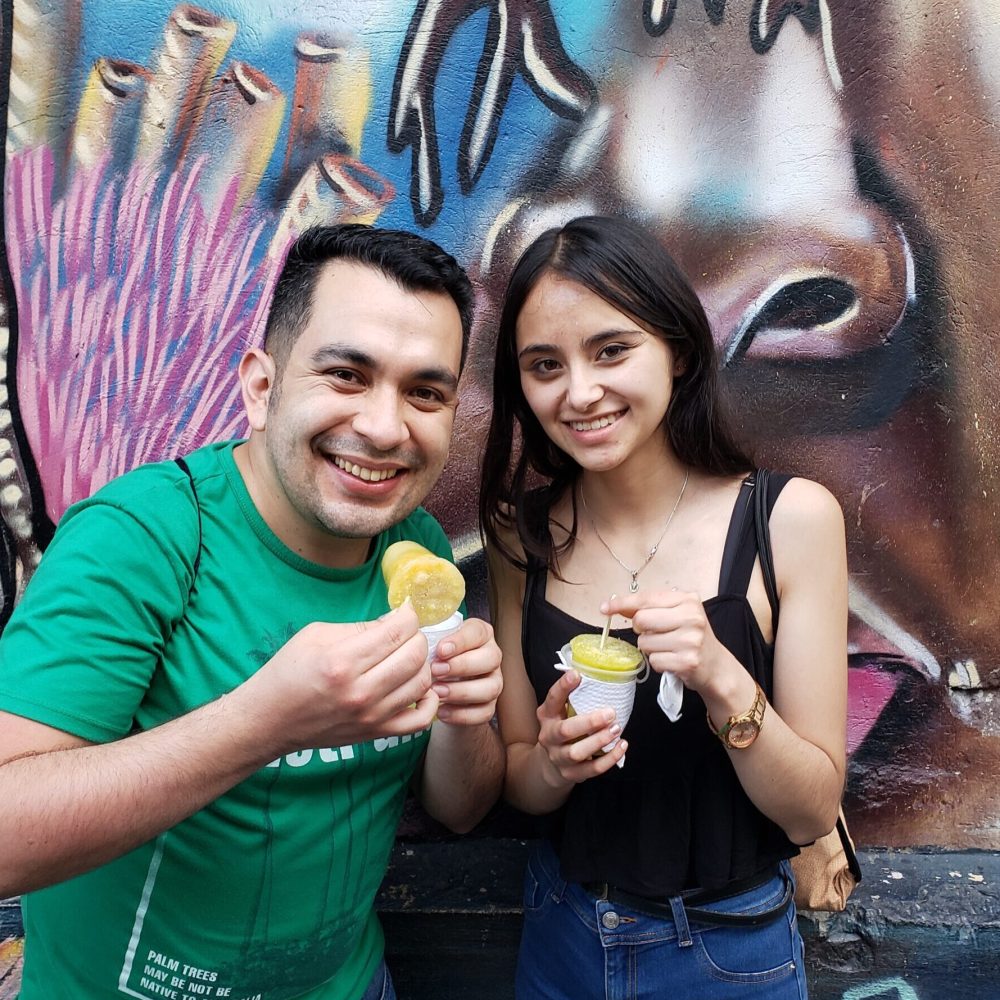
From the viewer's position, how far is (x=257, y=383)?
1.94 m

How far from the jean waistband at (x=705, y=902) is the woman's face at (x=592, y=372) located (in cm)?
110

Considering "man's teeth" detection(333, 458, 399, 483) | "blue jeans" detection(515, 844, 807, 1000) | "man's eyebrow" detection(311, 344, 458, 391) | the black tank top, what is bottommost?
"blue jeans" detection(515, 844, 807, 1000)

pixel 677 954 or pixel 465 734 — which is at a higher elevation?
pixel 465 734

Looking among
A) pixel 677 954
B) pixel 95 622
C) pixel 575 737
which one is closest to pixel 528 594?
pixel 575 737

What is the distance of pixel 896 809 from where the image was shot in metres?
3.21

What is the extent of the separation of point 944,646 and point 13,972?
383 cm

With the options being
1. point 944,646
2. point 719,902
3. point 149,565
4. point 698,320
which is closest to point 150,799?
point 149,565

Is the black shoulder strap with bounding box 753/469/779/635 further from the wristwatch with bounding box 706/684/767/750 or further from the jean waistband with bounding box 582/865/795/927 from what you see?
the jean waistband with bounding box 582/865/795/927

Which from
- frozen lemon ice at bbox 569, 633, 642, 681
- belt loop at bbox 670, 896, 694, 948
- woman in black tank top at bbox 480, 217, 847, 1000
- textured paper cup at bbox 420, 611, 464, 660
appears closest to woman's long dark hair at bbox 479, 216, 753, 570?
woman in black tank top at bbox 480, 217, 847, 1000

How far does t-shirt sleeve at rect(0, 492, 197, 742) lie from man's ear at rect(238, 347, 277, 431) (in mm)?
369

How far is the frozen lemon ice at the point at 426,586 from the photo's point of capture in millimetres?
1769

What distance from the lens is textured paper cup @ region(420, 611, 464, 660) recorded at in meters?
1.73

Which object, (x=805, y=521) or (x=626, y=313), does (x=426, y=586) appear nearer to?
(x=626, y=313)

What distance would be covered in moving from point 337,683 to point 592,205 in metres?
2.33
